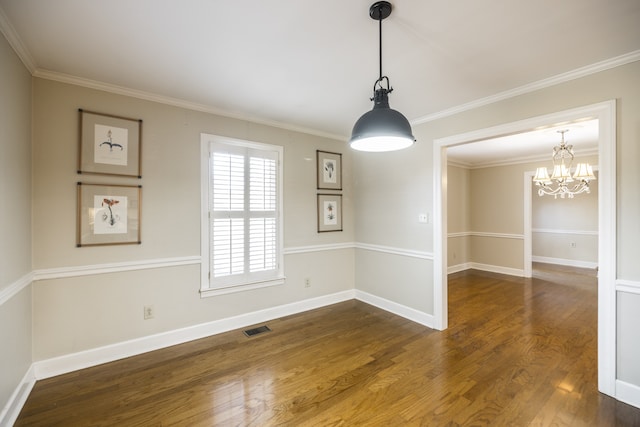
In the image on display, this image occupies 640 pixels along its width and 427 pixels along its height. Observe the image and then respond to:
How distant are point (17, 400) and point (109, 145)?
206 cm

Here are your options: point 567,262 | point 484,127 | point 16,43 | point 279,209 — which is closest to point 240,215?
point 279,209

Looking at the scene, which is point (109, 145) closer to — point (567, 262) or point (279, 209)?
point (279, 209)

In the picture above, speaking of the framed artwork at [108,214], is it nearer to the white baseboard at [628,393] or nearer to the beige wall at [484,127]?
the beige wall at [484,127]

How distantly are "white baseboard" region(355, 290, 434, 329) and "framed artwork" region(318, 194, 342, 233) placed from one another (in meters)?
1.11

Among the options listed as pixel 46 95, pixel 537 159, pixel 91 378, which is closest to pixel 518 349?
pixel 91 378

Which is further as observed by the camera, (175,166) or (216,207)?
(216,207)

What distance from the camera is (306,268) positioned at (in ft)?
13.0

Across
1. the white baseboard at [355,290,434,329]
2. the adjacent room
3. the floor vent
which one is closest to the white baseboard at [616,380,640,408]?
the adjacent room

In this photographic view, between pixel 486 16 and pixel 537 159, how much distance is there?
17.1 ft

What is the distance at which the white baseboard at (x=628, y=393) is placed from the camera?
2.03 m

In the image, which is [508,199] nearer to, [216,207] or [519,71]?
[519,71]

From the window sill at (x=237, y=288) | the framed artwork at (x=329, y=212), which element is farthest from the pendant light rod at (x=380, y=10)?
the window sill at (x=237, y=288)

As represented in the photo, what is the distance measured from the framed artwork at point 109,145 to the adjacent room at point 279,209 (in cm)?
2

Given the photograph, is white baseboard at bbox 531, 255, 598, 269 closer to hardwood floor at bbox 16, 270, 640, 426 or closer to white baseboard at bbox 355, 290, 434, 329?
hardwood floor at bbox 16, 270, 640, 426
